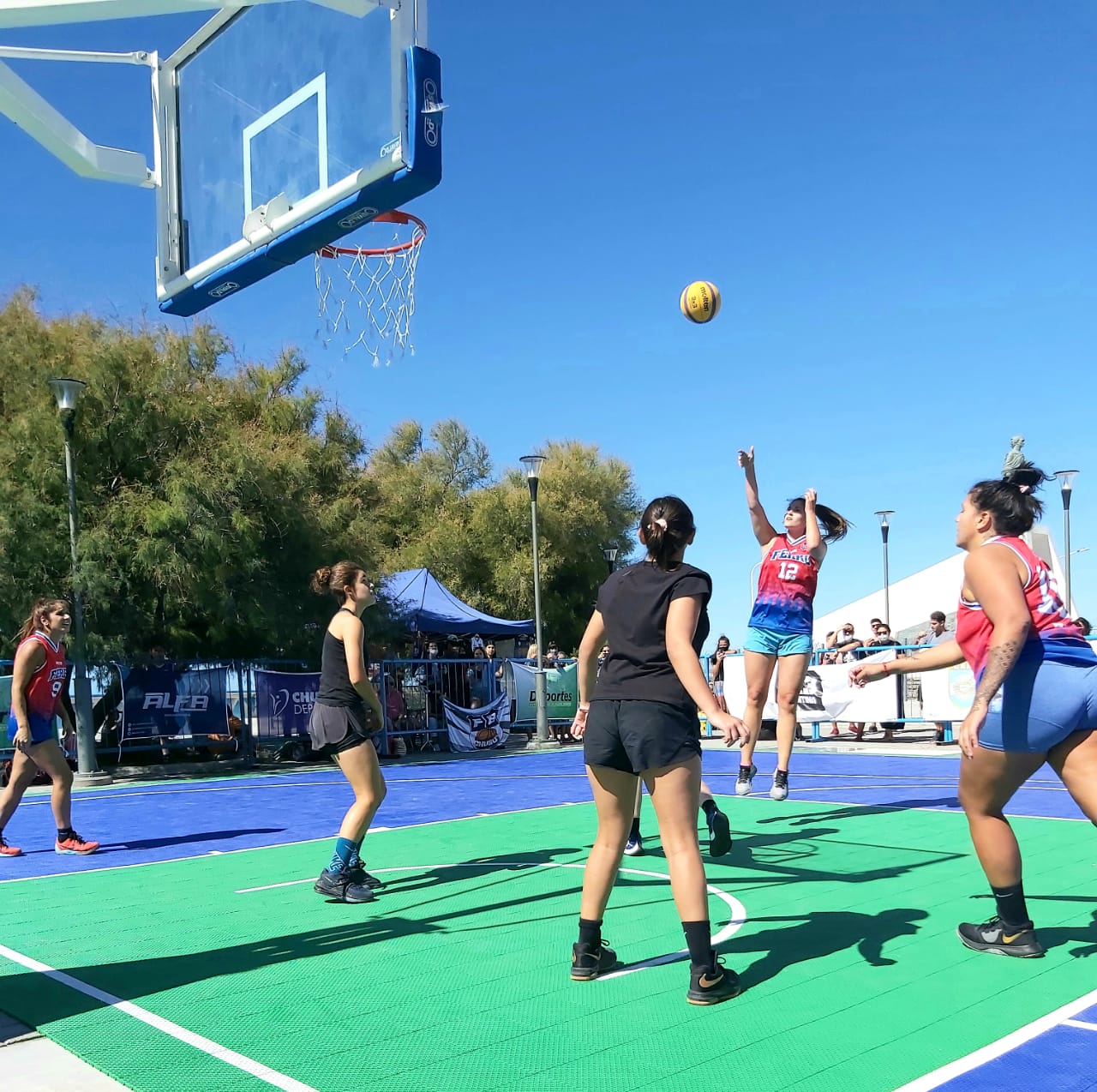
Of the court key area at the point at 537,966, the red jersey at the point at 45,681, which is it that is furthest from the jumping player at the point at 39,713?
the court key area at the point at 537,966

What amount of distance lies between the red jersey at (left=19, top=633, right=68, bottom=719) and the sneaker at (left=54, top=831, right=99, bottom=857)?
3.39ft

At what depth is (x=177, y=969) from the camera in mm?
4926

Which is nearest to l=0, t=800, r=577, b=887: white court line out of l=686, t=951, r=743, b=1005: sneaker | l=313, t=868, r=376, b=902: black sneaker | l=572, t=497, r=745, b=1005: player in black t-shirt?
l=313, t=868, r=376, b=902: black sneaker

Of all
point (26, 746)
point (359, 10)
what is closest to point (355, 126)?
point (359, 10)

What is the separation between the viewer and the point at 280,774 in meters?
16.1

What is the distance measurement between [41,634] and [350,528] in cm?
1308

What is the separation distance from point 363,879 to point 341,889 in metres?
0.17

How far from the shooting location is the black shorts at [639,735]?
4195mm

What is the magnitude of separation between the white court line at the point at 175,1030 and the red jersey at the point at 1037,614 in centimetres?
311

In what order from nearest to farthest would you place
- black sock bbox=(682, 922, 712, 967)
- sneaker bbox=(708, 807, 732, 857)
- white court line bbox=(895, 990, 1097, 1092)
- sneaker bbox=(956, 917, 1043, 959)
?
white court line bbox=(895, 990, 1097, 1092) → black sock bbox=(682, 922, 712, 967) → sneaker bbox=(956, 917, 1043, 959) → sneaker bbox=(708, 807, 732, 857)

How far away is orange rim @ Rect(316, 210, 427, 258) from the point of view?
8430 mm

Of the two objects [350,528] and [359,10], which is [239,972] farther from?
[350,528]

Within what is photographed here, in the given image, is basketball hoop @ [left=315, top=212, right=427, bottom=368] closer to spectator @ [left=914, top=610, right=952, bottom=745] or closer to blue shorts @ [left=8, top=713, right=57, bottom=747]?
blue shorts @ [left=8, top=713, right=57, bottom=747]

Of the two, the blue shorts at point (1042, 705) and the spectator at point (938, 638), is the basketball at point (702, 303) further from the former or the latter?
the spectator at point (938, 638)
